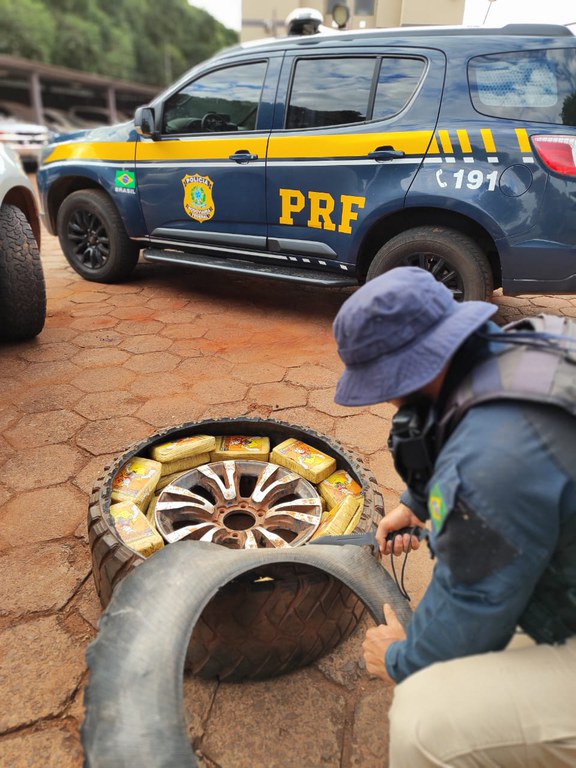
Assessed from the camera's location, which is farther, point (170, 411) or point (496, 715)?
point (170, 411)

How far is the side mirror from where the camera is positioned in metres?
4.06

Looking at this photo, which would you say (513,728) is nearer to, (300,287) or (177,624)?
(177,624)

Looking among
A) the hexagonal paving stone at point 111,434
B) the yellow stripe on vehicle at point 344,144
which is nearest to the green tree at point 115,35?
the yellow stripe on vehicle at point 344,144

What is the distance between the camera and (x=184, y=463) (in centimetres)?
204

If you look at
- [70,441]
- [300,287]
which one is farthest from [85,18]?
[70,441]

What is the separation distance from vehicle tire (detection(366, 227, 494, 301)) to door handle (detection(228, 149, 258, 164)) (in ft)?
3.61

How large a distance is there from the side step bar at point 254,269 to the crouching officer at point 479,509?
9.10 ft

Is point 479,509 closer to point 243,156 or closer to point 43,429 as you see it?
point 43,429

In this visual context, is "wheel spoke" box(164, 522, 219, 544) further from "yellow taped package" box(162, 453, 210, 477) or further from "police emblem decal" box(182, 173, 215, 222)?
"police emblem decal" box(182, 173, 215, 222)

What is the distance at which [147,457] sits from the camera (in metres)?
2.05

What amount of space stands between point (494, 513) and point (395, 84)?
10.7 ft

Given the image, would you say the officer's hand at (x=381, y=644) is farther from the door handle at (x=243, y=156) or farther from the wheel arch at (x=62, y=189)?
the wheel arch at (x=62, y=189)

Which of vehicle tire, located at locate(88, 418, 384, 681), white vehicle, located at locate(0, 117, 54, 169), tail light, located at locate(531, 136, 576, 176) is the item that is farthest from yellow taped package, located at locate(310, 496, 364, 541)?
white vehicle, located at locate(0, 117, 54, 169)

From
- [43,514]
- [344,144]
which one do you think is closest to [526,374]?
[43,514]
